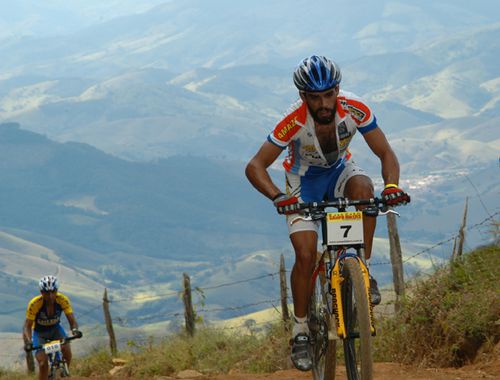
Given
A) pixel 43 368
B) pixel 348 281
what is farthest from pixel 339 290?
pixel 43 368

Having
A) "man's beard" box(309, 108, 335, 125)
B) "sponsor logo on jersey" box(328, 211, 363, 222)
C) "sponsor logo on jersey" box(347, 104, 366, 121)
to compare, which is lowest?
"sponsor logo on jersey" box(328, 211, 363, 222)

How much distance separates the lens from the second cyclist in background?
40.3ft

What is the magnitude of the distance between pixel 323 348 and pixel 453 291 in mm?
3246

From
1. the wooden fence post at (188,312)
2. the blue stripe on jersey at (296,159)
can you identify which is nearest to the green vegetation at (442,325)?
the blue stripe on jersey at (296,159)

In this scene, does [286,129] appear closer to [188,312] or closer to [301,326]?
[301,326]

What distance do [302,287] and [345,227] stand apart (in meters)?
0.92

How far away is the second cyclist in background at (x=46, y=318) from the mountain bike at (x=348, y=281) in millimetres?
6481

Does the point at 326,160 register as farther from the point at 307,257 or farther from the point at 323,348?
the point at 323,348

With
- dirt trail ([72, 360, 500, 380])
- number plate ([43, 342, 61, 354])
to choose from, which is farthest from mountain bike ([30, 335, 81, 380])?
dirt trail ([72, 360, 500, 380])

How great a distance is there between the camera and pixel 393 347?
973 cm

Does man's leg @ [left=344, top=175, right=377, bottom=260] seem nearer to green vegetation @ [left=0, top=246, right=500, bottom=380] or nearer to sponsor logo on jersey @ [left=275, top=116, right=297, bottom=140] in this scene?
sponsor logo on jersey @ [left=275, top=116, right=297, bottom=140]

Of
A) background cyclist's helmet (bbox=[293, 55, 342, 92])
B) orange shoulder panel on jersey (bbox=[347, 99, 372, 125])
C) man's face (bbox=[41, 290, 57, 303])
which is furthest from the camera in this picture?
man's face (bbox=[41, 290, 57, 303])

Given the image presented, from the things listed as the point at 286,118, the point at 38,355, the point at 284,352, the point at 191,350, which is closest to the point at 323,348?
the point at 286,118

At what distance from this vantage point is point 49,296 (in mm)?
12461
